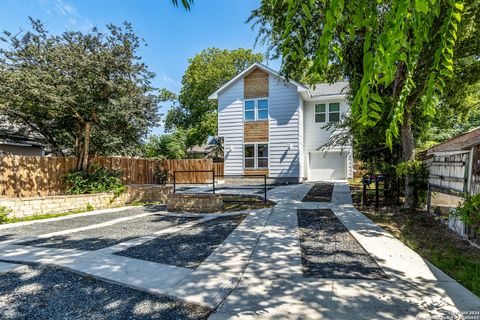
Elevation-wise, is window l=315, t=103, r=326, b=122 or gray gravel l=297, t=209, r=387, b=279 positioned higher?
window l=315, t=103, r=326, b=122

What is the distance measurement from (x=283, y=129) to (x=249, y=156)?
2817 millimetres

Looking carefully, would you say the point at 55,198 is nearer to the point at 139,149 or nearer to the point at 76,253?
the point at 139,149

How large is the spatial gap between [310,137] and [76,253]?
16086 mm

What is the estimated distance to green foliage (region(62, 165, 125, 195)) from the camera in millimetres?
10734

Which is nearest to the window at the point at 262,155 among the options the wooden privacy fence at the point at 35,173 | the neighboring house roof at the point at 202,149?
the wooden privacy fence at the point at 35,173

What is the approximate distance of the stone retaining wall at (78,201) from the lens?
858cm

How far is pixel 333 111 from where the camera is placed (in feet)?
59.1

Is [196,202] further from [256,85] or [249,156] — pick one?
[256,85]

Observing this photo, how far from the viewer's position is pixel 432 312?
8.85 ft

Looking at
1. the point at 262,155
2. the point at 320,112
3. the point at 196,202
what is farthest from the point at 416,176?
the point at 320,112

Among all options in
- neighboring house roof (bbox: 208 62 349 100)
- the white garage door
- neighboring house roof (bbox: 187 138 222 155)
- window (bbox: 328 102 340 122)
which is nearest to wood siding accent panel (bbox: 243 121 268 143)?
neighboring house roof (bbox: 208 62 349 100)

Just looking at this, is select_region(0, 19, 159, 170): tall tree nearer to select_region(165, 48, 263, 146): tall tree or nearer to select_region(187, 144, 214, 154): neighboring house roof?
select_region(165, 48, 263, 146): tall tree

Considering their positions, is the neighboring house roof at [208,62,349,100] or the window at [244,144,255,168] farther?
the window at [244,144,255,168]

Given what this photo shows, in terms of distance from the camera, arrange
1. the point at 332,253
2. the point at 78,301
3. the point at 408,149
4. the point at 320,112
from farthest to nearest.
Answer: the point at 320,112, the point at 408,149, the point at 332,253, the point at 78,301
